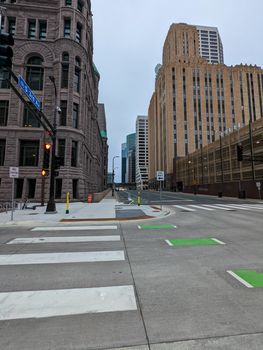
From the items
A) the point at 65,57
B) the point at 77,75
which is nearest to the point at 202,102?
the point at 77,75

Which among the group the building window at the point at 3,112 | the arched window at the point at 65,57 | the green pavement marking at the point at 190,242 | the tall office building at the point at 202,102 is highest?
the tall office building at the point at 202,102

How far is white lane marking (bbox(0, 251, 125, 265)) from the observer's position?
5.68 metres

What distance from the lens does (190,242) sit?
7.64 meters

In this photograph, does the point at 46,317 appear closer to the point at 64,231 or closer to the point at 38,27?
the point at 64,231

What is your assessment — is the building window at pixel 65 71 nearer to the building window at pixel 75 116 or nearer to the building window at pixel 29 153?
the building window at pixel 75 116

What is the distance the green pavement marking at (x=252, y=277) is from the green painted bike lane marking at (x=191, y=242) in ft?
8.20

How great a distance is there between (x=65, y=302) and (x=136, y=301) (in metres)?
1.18

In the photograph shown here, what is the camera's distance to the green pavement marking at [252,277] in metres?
4.26

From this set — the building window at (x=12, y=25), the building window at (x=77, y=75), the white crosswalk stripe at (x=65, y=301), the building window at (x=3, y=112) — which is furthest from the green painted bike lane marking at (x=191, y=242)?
the building window at (x=12, y=25)

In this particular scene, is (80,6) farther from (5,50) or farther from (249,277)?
(249,277)

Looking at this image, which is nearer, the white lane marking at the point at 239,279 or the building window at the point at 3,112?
the white lane marking at the point at 239,279

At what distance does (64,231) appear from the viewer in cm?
976

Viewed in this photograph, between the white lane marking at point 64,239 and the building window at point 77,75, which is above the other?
the building window at point 77,75

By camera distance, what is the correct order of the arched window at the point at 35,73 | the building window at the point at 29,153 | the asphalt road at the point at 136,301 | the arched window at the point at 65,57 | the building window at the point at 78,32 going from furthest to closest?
the building window at the point at 78,32 < the arched window at the point at 65,57 < the arched window at the point at 35,73 < the building window at the point at 29,153 < the asphalt road at the point at 136,301
